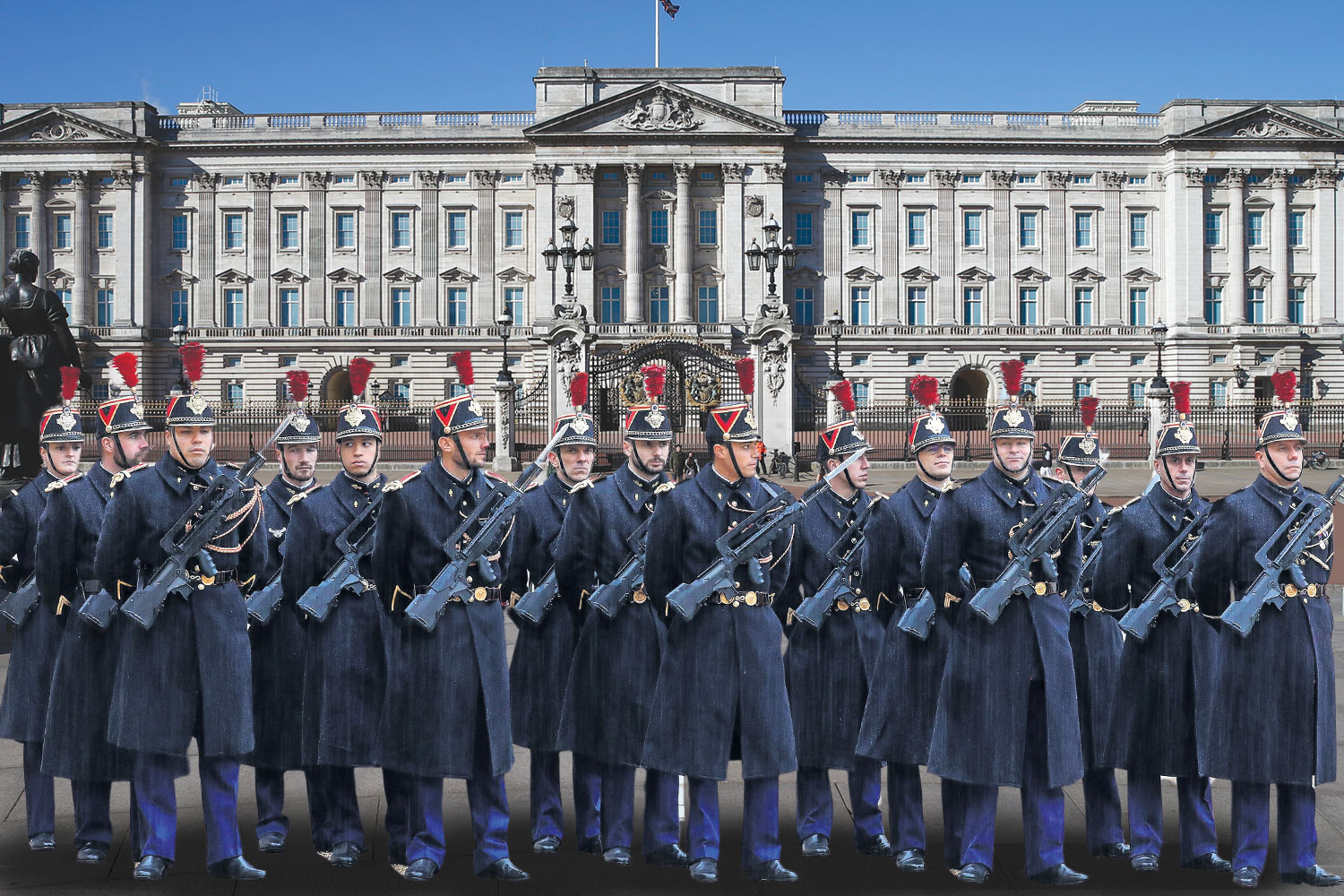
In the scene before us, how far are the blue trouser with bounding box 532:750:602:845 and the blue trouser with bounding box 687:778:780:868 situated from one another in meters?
0.80

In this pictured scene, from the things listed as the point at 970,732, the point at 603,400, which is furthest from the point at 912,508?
the point at 603,400

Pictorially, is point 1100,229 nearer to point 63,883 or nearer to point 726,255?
point 726,255

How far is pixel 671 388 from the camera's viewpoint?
38.8 m

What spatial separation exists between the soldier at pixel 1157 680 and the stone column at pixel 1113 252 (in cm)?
5786

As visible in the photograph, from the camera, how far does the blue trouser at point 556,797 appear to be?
6590mm

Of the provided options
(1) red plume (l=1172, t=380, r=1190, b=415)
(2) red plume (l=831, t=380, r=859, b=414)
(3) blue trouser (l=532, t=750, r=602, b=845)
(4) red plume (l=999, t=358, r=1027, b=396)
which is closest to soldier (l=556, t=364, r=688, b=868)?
(3) blue trouser (l=532, t=750, r=602, b=845)

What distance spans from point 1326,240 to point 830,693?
2540 inches

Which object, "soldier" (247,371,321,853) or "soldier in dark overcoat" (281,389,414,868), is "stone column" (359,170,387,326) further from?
"soldier in dark overcoat" (281,389,414,868)

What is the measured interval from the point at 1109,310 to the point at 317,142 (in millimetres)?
42571

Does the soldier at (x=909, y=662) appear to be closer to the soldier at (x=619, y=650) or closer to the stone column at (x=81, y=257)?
the soldier at (x=619, y=650)

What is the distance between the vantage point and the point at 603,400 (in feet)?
145

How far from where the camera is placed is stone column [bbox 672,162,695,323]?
189 feet

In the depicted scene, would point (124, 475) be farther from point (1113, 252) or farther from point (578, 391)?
point (1113, 252)

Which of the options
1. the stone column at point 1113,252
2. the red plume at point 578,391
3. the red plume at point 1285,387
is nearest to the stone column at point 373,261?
the stone column at point 1113,252
